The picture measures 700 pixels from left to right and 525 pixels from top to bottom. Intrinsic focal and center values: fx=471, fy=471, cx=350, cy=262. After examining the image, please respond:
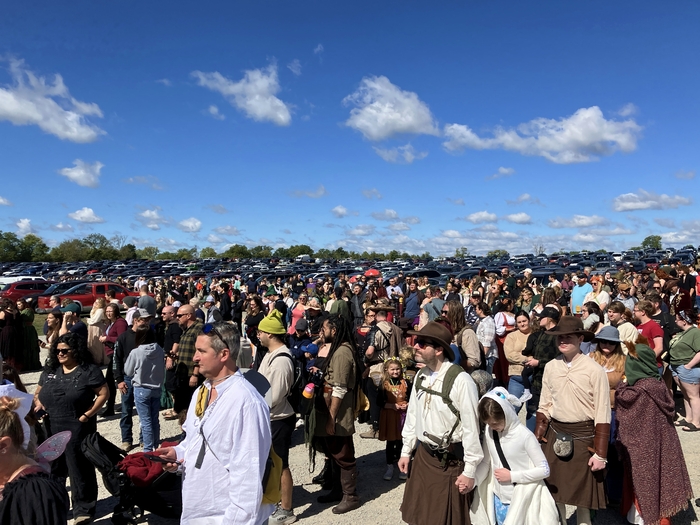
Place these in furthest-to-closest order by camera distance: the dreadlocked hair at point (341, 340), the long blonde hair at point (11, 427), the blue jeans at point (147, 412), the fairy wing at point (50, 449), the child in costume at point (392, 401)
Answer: the blue jeans at point (147, 412), the child in costume at point (392, 401), the dreadlocked hair at point (341, 340), the fairy wing at point (50, 449), the long blonde hair at point (11, 427)

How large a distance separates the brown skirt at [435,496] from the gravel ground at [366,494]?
119cm

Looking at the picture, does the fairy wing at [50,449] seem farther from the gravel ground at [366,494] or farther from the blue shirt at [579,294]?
the blue shirt at [579,294]

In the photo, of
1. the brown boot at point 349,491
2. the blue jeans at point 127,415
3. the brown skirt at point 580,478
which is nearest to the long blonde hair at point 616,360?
the brown skirt at point 580,478

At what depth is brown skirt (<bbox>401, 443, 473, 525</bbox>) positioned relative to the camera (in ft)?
10.5

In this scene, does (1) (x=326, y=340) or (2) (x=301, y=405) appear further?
(1) (x=326, y=340)

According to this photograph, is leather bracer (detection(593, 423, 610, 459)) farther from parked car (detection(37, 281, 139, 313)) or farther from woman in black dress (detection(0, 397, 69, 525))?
parked car (detection(37, 281, 139, 313))

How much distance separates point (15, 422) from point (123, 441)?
4.43 meters

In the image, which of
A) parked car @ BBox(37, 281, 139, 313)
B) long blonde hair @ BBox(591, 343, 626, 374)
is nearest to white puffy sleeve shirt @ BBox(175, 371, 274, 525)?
long blonde hair @ BBox(591, 343, 626, 374)

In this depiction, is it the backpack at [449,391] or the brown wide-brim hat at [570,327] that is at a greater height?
the brown wide-brim hat at [570,327]

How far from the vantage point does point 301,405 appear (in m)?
4.45

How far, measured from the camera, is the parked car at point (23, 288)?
955 inches

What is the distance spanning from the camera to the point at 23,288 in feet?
84.0

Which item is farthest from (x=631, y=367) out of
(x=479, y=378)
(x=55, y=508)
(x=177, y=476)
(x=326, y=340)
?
(x=55, y=508)

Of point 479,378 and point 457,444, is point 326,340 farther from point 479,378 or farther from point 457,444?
point 457,444
